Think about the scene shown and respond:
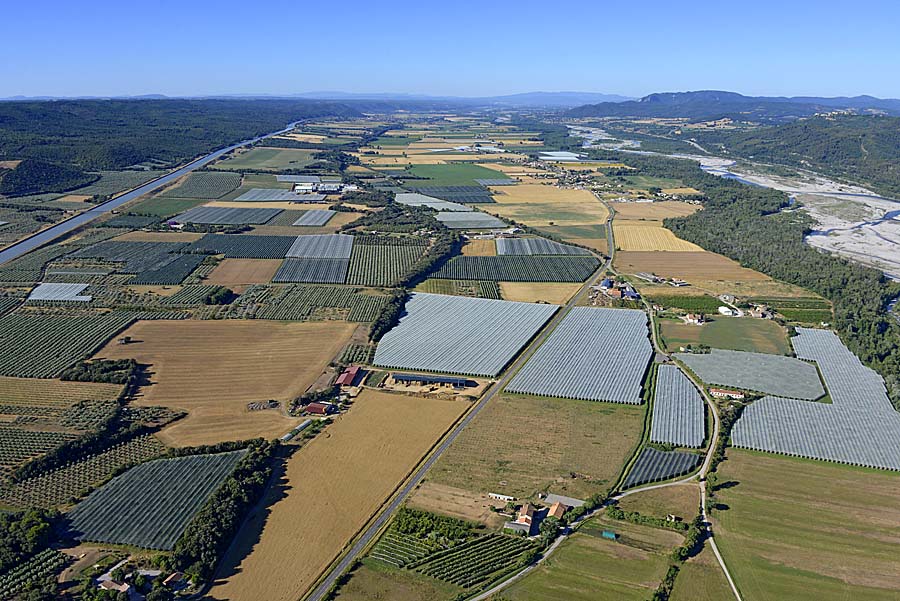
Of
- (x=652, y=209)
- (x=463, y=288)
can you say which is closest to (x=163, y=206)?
(x=463, y=288)

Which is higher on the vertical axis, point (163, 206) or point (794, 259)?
point (163, 206)

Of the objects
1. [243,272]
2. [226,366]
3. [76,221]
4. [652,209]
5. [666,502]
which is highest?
[652,209]

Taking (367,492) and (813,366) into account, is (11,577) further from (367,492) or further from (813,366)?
(813,366)

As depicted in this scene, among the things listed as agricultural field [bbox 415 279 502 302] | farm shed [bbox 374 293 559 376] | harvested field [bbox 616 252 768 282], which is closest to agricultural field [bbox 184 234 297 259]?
agricultural field [bbox 415 279 502 302]

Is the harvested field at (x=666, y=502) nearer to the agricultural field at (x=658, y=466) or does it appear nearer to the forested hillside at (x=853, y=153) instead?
the agricultural field at (x=658, y=466)

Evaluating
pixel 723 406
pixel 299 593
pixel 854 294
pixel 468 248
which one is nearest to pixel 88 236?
pixel 468 248

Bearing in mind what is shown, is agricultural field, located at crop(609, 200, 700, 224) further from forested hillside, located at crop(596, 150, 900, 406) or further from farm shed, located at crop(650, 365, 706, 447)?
farm shed, located at crop(650, 365, 706, 447)

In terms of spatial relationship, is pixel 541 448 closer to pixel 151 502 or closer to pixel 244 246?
pixel 151 502
